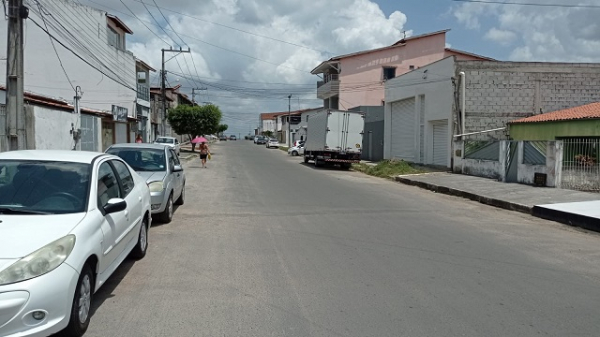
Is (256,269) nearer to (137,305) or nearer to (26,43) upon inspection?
(137,305)

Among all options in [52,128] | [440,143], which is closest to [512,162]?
[440,143]

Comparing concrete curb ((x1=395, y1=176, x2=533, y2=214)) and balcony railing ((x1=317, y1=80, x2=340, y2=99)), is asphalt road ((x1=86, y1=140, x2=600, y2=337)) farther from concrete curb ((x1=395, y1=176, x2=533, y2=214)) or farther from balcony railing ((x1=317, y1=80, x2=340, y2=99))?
balcony railing ((x1=317, y1=80, x2=340, y2=99))

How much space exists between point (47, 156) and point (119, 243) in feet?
4.14

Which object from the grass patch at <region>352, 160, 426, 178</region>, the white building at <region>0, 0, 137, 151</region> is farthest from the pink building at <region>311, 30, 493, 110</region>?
the grass patch at <region>352, 160, 426, 178</region>

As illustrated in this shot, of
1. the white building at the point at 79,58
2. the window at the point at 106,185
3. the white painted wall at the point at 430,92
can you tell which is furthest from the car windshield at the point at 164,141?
the window at the point at 106,185

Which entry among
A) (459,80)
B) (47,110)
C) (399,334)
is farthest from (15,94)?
(459,80)

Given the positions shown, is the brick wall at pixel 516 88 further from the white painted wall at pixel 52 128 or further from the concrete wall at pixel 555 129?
the white painted wall at pixel 52 128

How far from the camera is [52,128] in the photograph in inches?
747

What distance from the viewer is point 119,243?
555 cm

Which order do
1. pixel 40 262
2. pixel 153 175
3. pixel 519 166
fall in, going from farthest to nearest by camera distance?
pixel 519 166 → pixel 153 175 → pixel 40 262

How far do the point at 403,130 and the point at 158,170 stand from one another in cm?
2278

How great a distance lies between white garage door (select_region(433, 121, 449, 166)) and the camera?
25.2 meters

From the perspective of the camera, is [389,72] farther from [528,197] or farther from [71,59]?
[528,197]

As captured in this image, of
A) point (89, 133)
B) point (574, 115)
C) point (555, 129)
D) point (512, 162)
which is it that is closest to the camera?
point (512, 162)
